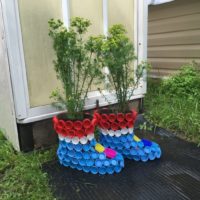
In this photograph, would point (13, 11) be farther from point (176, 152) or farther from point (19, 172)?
point (176, 152)

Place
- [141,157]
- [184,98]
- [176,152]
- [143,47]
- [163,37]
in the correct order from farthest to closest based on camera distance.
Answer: [163,37]
[184,98]
[143,47]
[176,152]
[141,157]

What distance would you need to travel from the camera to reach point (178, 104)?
3262mm

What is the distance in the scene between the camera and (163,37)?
4.55 metres

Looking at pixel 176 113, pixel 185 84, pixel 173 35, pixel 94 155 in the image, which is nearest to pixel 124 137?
pixel 94 155

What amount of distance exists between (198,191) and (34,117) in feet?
4.88

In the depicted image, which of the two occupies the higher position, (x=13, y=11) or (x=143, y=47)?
(x=13, y=11)

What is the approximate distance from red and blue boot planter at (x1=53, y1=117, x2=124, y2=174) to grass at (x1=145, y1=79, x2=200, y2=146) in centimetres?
103

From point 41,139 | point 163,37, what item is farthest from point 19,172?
point 163,37

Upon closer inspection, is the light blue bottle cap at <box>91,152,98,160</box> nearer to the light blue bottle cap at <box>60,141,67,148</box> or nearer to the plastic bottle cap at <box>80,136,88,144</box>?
the plastic bottle cap at <box>80,136,88,144</box>

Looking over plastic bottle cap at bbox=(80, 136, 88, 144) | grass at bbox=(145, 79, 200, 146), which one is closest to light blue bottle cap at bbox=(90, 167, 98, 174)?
plastic bottle cap at bbox=(80, 136, 88, 144)

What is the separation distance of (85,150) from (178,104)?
5.84ft

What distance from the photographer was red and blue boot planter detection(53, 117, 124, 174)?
6.32 feet

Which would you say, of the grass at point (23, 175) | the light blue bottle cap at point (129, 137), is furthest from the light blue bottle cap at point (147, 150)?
the grass at point (23, 175)

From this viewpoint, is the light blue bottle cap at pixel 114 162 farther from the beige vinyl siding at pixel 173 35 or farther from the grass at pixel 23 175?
the beige vinyl siding at pixel 173 35
